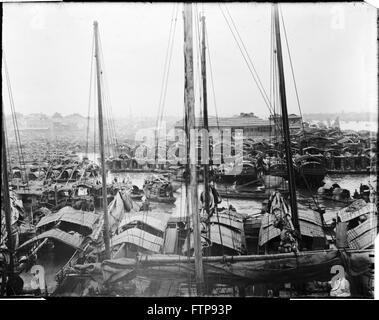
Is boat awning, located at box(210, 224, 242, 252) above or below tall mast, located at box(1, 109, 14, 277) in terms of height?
below

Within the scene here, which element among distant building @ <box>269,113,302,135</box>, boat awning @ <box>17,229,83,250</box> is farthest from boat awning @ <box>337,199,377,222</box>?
boat awning @ <box>17,229,83,250</box>

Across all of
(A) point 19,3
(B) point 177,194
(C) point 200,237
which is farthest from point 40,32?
(C) point 200,237

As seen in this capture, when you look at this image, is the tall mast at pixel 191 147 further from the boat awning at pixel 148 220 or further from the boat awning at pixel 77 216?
the boat awning at pixel 77 216

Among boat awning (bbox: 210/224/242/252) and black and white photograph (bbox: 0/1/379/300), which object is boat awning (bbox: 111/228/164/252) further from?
boat awning (bbox: 210/224/242/252)

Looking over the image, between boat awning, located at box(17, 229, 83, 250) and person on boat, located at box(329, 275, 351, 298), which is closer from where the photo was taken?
person on boat, located at box(329, 275, 351, 298)

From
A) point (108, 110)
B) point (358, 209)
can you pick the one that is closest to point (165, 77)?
point (108, 110)

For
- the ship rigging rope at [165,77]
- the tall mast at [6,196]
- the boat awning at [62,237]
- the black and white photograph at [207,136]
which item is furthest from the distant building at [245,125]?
the tall mast at [6,196]
